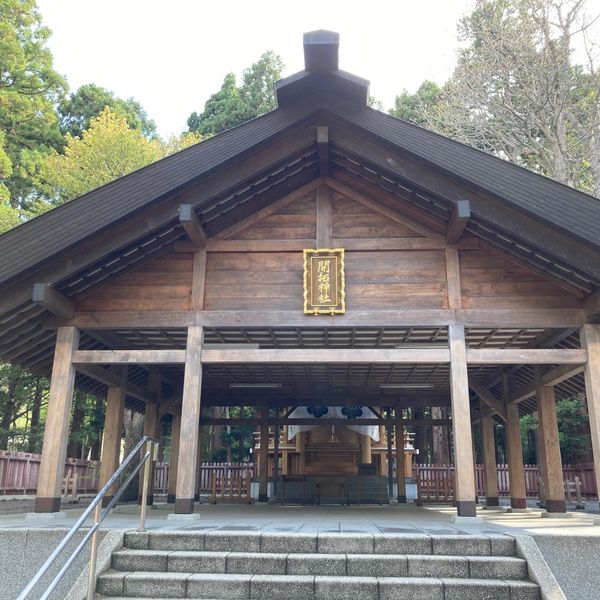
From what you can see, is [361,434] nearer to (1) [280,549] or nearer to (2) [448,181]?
(2) [448,181]

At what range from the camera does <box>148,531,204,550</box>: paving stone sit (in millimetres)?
5289

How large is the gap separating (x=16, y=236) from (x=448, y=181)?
235 inches

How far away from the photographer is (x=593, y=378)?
7.59 metres

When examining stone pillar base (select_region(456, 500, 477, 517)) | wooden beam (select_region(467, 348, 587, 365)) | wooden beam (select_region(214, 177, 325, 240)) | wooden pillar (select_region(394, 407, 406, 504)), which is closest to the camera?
stone pillar base (select_region(456, 500, 477, 517))

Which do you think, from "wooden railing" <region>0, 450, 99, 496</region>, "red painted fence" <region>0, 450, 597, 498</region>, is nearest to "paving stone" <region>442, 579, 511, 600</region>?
"red painted fence" <region>0, 450, 597, 498</region>

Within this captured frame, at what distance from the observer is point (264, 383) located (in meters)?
12.6

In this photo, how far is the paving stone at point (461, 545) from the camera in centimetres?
507

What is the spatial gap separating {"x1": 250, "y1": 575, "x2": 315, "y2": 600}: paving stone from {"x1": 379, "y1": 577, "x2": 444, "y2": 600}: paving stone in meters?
0.60

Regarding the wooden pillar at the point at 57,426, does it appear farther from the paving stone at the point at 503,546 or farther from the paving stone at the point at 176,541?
the paving stone at the point at 503,546

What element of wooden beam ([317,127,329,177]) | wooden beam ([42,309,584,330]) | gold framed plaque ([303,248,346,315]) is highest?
wooden beam ([317,127,329,177])

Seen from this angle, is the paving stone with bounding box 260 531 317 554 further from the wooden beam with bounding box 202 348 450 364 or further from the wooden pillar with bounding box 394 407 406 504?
the wooden pillar with bounding box 394 407 406 504

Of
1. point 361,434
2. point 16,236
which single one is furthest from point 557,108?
point 16,236

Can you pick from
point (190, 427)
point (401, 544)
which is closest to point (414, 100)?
point (190, 427)

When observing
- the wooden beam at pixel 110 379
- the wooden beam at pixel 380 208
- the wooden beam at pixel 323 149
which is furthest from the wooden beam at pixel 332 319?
the wooden beam at pixel 323 149
